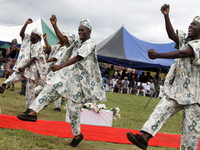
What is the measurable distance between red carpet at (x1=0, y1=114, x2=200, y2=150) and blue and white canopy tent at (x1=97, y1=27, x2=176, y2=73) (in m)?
12.6

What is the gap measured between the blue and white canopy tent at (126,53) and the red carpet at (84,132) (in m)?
12.6

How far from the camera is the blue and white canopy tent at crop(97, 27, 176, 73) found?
17.9 m

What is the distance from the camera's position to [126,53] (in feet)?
59.9

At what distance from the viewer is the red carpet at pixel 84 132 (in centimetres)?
450

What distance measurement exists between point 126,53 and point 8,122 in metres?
14.4

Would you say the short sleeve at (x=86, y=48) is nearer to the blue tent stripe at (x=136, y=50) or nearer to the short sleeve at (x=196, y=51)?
the short sleeve at (x=196, y=51)

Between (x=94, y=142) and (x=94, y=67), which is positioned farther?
(x=94, y=142)

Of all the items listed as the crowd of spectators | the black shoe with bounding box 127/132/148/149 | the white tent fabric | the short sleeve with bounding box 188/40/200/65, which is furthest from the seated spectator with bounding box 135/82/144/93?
the black shoe with bounding box 127/132/148/149

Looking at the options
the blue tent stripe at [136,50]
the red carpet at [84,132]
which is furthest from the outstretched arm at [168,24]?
the blue tent stripe at [136,50]

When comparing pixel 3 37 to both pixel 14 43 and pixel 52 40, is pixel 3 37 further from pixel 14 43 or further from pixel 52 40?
pixel 14 43

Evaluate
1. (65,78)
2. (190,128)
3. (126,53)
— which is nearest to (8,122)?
(65,78)

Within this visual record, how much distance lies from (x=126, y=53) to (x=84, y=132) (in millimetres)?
13765

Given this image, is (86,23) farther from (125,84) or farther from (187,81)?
(125,84)

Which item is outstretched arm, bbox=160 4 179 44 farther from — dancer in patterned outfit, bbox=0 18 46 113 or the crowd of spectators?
the crowd of spectators
